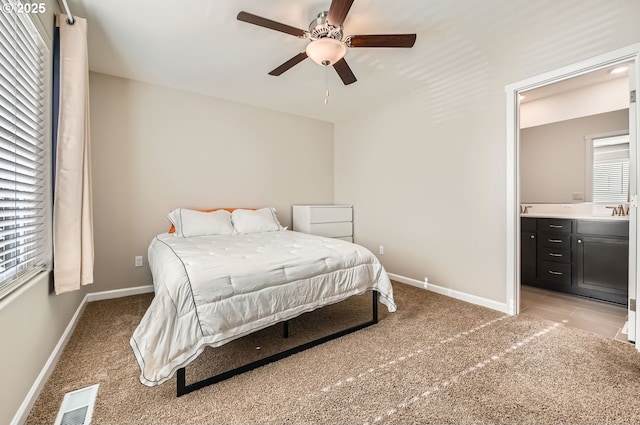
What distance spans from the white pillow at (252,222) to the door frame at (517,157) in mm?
2407

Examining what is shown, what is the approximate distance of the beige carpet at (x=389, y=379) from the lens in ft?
4.37

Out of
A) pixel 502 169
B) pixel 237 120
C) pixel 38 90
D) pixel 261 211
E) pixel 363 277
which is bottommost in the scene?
pixel 363 277

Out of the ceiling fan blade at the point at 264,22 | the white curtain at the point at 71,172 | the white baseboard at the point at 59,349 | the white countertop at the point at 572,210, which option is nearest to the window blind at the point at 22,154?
the white curtain at the point at 71,172

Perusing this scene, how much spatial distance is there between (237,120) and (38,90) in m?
2.19

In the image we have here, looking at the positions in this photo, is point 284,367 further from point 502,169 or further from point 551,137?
point 551,137

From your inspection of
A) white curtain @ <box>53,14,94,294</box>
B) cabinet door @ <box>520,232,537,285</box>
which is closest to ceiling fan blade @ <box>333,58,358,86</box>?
white curtain @ <box>53,14,94,294</box>

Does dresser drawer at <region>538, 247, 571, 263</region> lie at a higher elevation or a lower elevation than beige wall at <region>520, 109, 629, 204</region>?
lower

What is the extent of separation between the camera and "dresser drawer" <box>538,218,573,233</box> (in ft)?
10.1

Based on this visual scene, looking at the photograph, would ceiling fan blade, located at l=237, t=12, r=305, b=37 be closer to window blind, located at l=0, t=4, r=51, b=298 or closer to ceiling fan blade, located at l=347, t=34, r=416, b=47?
ceiling fan blade, located at l=347, t=34, r=416, b=47

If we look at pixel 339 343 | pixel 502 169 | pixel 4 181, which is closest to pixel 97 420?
pixel 4 181

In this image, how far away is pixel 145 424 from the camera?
1.27m

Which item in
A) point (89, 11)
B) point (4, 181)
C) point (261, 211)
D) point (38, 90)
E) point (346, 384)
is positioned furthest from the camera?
point (261, 211)

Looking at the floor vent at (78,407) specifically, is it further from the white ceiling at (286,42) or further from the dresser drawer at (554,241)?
the dresser drawer at (554,241)

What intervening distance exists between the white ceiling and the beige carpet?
7.57ft
